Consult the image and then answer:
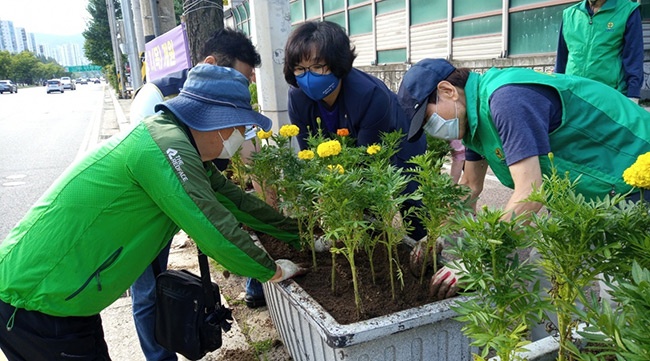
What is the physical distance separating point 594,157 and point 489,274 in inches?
32.5

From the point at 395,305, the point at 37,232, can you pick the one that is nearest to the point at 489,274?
the point at 395,305

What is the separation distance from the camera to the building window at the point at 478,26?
7340mm

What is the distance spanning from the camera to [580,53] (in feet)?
11.2

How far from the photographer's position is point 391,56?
10.4m

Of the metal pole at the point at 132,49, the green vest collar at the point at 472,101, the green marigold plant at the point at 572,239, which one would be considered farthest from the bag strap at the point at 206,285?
the metal pole at the point at 132,49

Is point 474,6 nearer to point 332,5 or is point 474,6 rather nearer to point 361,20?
→ point 361,20

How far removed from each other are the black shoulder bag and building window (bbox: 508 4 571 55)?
5.94 m

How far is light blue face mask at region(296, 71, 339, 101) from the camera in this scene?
246 cm

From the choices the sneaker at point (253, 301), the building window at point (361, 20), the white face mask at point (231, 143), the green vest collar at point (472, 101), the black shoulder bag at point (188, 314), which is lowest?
the sneaker at point (253, 301)

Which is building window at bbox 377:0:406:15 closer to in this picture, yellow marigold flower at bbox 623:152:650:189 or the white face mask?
the white face mask

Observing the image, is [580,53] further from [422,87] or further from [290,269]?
[290,269]

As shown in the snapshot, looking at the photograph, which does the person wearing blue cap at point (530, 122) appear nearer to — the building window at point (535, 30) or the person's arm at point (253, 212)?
the person's arm at point (253, 212)

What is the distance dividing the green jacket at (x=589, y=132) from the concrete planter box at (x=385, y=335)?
63 cm

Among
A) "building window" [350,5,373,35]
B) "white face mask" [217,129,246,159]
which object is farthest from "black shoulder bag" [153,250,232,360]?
"building window" [350,5,373,35]
